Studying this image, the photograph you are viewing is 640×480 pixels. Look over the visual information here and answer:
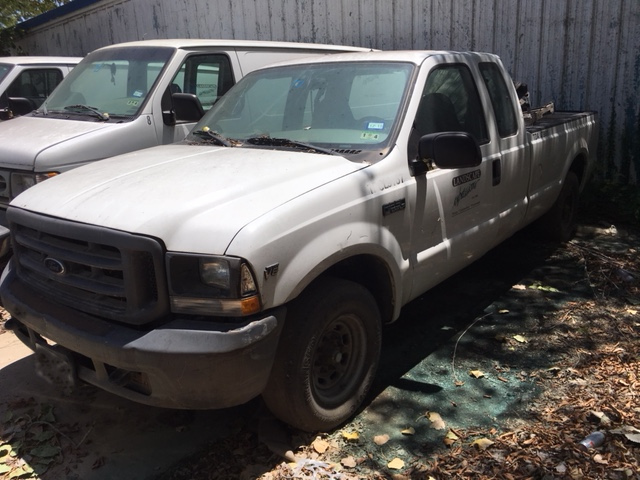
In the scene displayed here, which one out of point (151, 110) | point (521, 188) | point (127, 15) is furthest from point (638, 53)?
point (127, 15)

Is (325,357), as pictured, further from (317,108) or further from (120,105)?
(120,105)

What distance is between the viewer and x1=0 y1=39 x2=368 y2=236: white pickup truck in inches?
201

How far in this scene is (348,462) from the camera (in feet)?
9.93

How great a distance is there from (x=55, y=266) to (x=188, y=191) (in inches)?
29.9

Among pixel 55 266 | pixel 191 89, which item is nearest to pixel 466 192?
pixel 55 266

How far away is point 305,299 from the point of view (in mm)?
2930

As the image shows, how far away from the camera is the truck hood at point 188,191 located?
2.63 metres

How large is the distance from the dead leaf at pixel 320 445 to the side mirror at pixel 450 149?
65.1 inches

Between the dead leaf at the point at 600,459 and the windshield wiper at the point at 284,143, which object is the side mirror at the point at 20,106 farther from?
the dead leaf at the point at 600,459

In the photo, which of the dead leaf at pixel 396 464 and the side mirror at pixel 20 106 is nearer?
the dead leaf at pixel 396 464

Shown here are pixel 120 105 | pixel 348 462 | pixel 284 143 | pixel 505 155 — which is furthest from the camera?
pixel 120 105

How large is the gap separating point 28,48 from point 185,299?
15987mm

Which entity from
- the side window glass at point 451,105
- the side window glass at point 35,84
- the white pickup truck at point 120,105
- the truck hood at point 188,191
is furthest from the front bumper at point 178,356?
the side window glass at point 35,84

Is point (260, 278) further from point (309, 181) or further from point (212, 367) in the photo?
point (309, 181)
